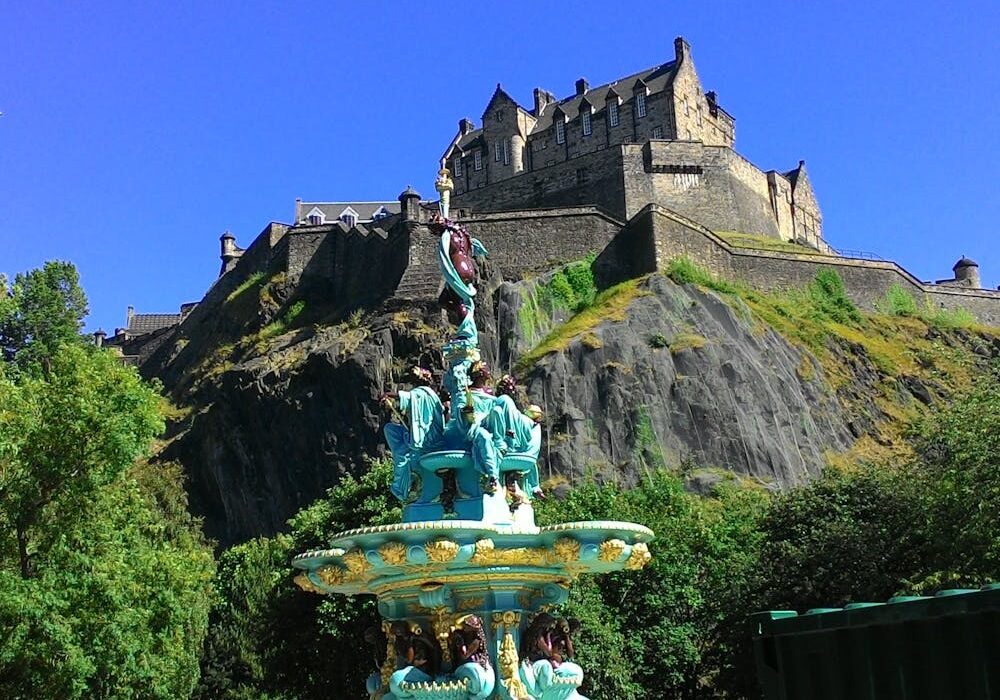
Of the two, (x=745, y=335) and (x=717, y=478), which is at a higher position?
(x=745, y=335)

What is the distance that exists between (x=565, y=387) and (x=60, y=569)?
29423 mm

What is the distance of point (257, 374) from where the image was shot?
57625mm

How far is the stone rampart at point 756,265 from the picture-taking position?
60.9 meters

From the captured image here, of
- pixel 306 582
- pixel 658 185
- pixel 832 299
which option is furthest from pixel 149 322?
pixel 306 582

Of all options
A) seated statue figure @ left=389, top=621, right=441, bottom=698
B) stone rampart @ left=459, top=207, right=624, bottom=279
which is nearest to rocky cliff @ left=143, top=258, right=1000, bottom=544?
stone rampart @ left=459, top=207, right=624, bottom=279

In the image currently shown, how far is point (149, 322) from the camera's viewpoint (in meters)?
89.3

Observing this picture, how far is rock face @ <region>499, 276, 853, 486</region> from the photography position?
49.5 meters

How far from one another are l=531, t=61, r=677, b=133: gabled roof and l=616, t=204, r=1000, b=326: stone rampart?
18.4 meters

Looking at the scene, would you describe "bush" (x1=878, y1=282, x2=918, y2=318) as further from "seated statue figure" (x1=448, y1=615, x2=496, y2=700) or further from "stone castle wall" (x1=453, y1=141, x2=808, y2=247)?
"seated statue figure" (x1=448, y1=615, x2=496, y2=700)

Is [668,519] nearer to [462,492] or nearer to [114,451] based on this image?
[114,451]

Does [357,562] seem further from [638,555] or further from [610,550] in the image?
[638,555]

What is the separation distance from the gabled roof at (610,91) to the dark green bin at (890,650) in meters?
71.2

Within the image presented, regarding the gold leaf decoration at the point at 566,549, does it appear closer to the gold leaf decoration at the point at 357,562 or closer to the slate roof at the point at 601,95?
the gold leaf decoration at the point at 357,562

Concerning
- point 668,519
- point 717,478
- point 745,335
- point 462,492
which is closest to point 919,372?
point 745,335
